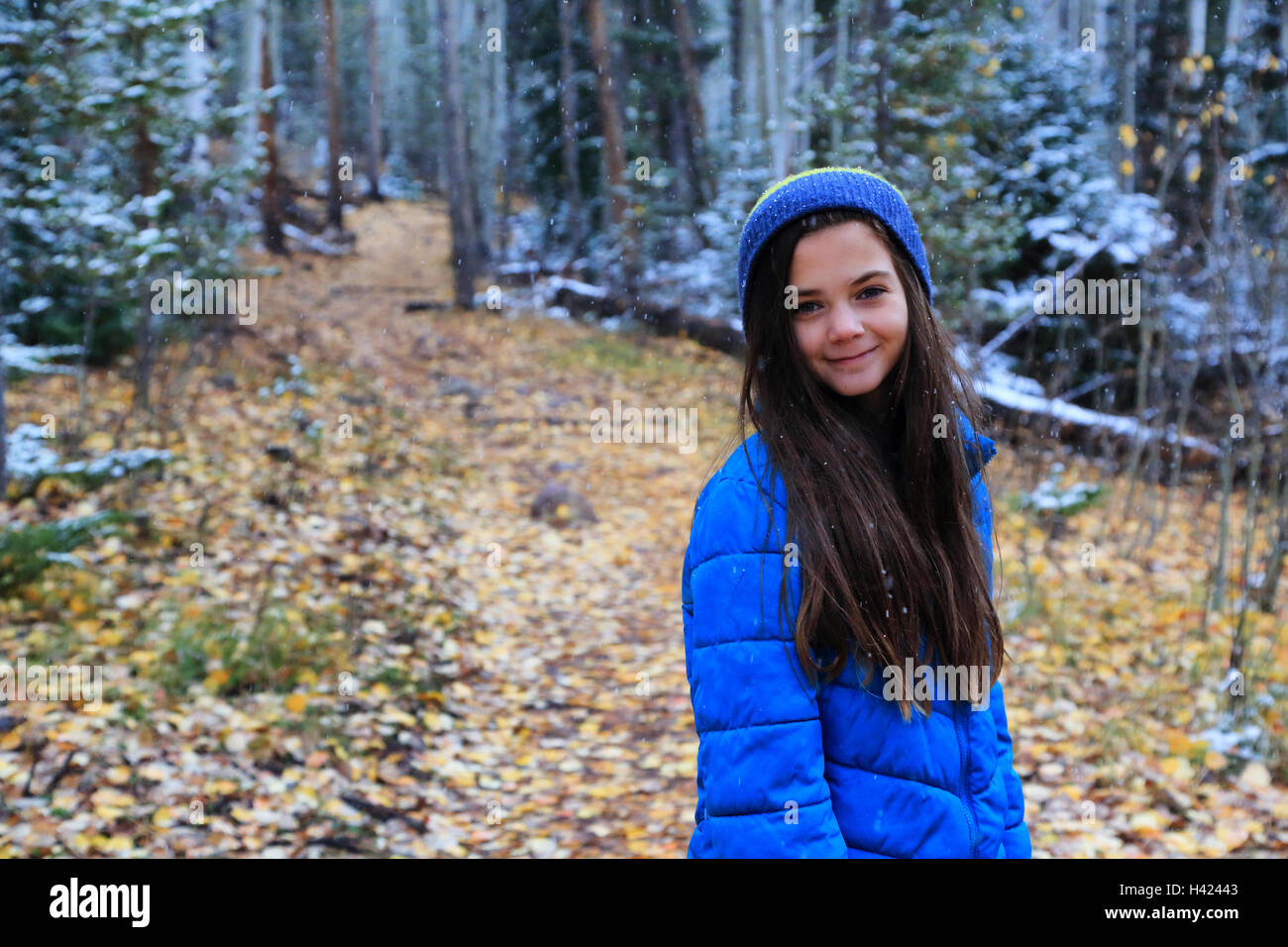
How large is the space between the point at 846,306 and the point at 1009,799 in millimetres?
1016

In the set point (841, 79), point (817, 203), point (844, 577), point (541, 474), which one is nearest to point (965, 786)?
point (844, 577)

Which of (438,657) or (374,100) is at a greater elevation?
(374,100)

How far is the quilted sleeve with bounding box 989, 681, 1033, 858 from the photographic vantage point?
1.78 m

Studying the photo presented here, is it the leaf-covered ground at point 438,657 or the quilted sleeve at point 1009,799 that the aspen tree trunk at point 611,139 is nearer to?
the leaf-covered ground at point 438,657

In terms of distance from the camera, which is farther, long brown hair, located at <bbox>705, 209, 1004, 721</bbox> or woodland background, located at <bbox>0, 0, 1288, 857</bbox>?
woodland background, located at <bbox>0, 0, 1288, 857</bbox>

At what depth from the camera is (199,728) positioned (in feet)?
14.8

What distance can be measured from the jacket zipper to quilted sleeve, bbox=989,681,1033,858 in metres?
0.12

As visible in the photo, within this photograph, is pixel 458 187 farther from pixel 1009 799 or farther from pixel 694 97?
pixel 1009 799

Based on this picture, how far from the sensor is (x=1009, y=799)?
1.82m

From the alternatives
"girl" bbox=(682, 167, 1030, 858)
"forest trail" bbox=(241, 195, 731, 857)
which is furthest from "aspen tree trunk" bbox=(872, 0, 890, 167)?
"girl" bbox=(682, 167, 1030, 858)

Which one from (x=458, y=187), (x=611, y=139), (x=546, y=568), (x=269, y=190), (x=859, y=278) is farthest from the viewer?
(x=269, y=190)

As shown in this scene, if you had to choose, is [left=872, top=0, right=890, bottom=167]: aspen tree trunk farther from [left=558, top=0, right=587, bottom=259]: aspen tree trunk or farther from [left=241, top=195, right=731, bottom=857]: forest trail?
[left=558, top=0, right=587, bottom=259]: aspen tree trunk

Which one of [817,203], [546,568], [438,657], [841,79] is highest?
[841,79]
